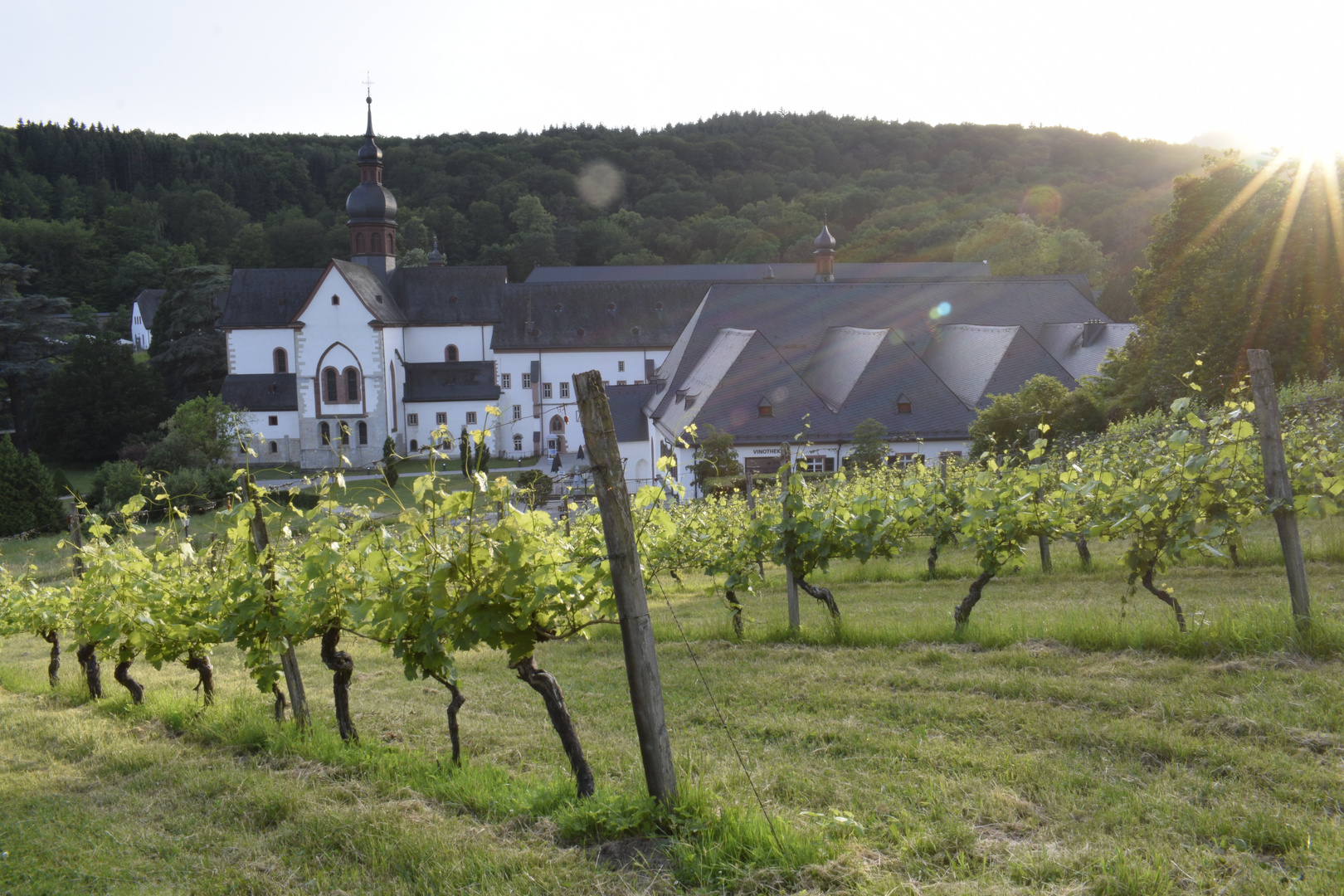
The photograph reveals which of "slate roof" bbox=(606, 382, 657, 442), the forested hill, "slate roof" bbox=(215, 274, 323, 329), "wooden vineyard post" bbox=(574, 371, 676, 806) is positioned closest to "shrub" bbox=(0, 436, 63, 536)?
"slate roof" bbox=(215, 274, 323, 329)

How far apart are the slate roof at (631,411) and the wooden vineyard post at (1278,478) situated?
2473 centimetres

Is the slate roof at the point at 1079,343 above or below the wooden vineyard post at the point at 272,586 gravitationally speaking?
above

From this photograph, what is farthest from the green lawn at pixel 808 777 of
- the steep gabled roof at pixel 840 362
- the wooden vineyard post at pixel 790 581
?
the steep gabled roof at pixel 840 362

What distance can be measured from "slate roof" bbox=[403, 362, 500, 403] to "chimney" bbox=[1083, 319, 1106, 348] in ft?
92.5

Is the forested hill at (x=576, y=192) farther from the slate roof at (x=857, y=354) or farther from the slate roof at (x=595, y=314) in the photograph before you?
the slate roof at (x=857, y=354)

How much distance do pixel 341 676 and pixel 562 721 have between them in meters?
1.85

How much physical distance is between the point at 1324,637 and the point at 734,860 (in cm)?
405

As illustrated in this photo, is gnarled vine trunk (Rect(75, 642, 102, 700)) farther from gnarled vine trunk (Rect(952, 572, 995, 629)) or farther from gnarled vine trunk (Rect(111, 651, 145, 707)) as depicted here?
gnarled vine trunk (Rect(952, 572, 995, 629))

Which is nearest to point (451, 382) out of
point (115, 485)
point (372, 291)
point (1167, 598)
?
point (372, 291)

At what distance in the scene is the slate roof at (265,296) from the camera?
45.7m

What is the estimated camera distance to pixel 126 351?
45094 mm

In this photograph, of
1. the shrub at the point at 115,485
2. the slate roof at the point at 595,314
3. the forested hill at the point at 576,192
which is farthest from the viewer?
the forested hill at the point at 576,192

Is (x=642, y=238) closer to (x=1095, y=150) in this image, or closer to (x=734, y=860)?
(x=1095, y=150)

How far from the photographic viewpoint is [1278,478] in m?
5.48
